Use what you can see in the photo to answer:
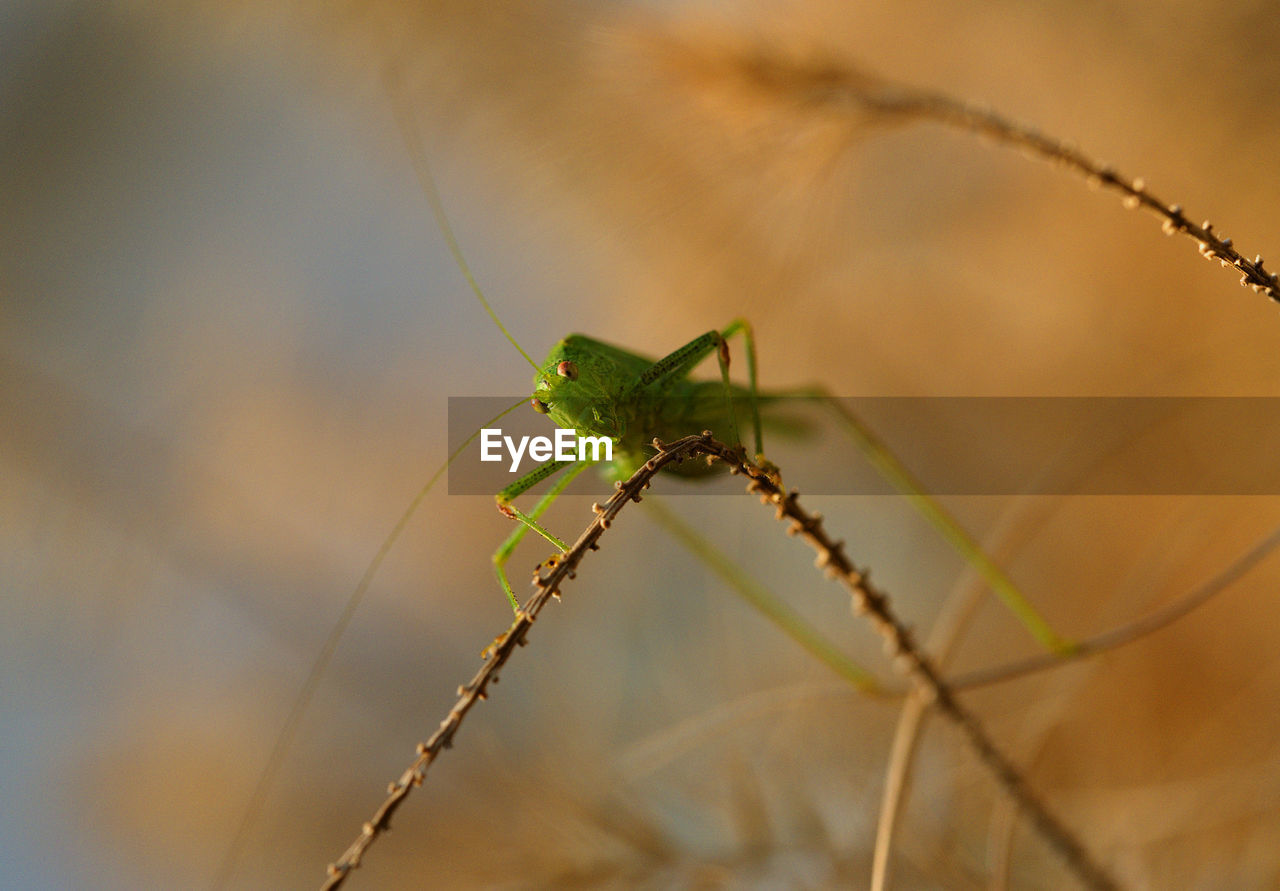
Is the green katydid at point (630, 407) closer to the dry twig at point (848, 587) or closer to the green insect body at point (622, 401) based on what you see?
the green insect body at point (622, 401)

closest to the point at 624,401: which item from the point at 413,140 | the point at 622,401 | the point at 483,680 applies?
the point at 622,401

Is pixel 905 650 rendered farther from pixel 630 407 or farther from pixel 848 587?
pixel 630 407

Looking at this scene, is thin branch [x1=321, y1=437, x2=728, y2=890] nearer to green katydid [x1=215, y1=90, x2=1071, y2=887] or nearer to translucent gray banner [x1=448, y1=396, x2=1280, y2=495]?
green katydid [x1=215, y1=90, x2=1071, y2=887]

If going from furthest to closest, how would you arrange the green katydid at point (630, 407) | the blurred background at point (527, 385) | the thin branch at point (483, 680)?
1. the blurred background at point (527, 385)
2. the green katydid at point (630, 407)
3. the thin branch at point (483, 680)

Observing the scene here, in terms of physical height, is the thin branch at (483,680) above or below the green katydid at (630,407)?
below

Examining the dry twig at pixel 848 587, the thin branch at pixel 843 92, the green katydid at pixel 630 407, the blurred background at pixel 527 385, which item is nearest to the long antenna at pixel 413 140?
the blurred background at pixel 527 385

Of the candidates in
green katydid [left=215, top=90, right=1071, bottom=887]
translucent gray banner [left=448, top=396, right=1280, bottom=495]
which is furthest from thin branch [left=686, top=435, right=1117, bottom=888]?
translucent gray banner [left=448, top=396, right=1280, bottom=495]
